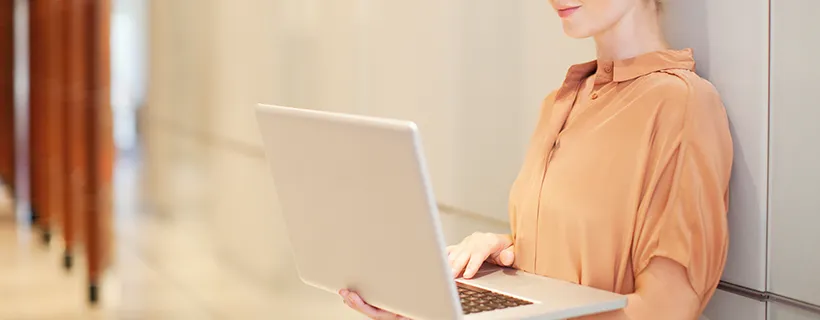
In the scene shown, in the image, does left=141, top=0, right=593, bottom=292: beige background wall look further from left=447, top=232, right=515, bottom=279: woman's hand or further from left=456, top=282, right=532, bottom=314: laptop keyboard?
left=456, top=282, right=532, bottom=314: laptop keyboard

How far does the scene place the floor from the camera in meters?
3.36

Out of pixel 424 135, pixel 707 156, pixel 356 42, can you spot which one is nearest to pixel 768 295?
pixel 707 156

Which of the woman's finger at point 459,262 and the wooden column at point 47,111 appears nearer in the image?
the woman's finger at point 459,262

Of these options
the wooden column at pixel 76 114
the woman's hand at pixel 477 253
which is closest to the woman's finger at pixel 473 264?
the woman's hand at pixel 477 253

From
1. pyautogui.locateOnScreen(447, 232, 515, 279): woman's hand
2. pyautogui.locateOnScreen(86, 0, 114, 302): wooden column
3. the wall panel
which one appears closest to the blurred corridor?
pyautogui.locateOnScreen(86, 0, 114, 302): wooden column

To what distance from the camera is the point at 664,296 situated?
1252mm

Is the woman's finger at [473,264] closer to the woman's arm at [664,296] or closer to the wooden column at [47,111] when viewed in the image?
the woman's arm at [664,296]

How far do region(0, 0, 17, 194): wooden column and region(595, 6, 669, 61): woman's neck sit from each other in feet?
28.1

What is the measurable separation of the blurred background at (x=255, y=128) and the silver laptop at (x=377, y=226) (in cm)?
30

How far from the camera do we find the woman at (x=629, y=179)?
123cm

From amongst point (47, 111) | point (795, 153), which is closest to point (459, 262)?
point (795, 153)

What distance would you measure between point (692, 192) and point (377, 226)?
42 cm

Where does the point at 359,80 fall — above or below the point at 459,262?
above

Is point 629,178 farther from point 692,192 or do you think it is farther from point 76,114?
point 76,114
